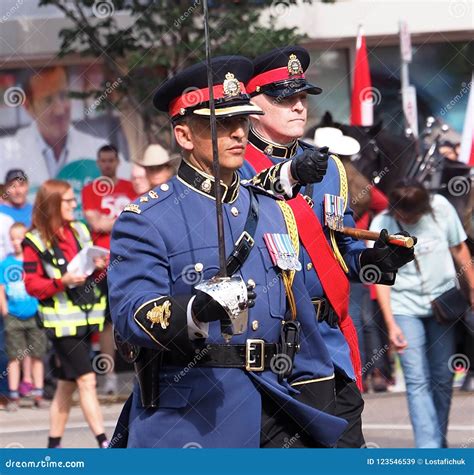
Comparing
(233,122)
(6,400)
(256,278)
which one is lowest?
(6,400)

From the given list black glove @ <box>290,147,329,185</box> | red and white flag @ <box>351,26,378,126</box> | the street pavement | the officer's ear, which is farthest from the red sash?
red and white flag @ <box>351,26,378,126</box>

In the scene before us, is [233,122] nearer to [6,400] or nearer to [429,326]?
[429,326]

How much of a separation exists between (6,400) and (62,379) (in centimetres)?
222

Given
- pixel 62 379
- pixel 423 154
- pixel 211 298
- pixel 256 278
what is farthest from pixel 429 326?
pixel 211 298

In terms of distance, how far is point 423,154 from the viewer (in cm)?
1188

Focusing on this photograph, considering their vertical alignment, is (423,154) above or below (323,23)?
below

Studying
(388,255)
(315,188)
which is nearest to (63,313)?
(315,188)

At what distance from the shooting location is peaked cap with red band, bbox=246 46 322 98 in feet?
22.7

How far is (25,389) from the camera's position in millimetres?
11734

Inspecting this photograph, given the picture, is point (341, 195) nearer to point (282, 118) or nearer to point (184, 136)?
point (282, 118)

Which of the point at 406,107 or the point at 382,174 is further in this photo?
the point at 406,107

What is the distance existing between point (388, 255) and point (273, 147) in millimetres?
1207

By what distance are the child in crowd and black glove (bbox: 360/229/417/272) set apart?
18.6 feet

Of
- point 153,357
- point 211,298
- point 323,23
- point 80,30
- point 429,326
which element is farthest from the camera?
point 323,23
